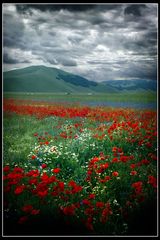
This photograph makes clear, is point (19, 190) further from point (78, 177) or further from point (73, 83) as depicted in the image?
point (73, 83)

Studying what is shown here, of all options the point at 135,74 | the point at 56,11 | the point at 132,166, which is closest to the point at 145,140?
the point at 132,166

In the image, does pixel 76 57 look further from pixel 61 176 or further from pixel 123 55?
pixel 61 176

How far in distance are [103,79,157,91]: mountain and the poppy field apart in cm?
49

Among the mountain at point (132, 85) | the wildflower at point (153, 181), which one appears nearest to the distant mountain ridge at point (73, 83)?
the mountain at point (132, 85)

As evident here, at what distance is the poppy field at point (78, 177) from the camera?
4027 mm

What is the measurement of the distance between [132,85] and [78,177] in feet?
7.34

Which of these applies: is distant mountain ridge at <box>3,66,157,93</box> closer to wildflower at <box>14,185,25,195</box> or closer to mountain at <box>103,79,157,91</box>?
mountain at <box>103,79,157,91</box>

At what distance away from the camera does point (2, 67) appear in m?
4.98

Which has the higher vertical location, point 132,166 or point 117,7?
point 117,7

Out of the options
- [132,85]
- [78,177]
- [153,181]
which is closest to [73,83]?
[132,85]

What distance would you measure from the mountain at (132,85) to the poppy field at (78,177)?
490 millimetres

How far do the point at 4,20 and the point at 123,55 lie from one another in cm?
238

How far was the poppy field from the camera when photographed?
4027mm

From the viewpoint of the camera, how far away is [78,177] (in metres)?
4.95
